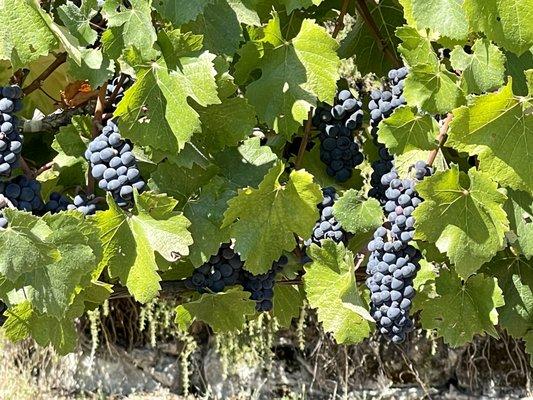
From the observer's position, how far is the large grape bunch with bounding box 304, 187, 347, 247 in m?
1.28

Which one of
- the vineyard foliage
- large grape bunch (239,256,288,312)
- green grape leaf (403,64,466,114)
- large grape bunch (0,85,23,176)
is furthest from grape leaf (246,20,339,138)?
large grape bunch (0,85,23,176)

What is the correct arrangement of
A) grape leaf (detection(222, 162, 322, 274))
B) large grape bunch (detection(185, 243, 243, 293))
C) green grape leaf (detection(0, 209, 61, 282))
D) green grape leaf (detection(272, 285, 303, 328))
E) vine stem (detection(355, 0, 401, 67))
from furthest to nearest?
green grape leaf (detection(272, 285, 303, 328)), vine stem (detection(355, 0, 401, 67)), large grape bunch (detection(185, 243, 243, 293)), grape leaf (detection(222, 162, 322, 274)), green grape leaf (detection(0, 209, 61, 282))

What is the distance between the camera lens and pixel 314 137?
4.59 feet

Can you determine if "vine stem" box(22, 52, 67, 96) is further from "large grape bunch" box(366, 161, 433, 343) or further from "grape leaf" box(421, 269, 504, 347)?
"grape leaf" box(421, 269, 504, 347)

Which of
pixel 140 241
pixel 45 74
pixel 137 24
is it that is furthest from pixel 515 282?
pixel 45 74

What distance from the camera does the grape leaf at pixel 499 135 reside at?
3.55 ft

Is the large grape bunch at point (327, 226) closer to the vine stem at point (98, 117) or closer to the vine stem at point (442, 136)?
the vine stem at point (442, 136)

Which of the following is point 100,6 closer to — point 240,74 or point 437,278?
point 240,74

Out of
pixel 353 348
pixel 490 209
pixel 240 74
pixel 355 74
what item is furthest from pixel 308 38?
pixel 353 348

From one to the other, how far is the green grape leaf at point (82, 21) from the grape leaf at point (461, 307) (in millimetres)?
622

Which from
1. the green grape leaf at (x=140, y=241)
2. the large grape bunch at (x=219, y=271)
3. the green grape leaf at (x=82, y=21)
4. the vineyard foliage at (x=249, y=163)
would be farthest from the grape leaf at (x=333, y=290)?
the green grape leaf at (x=82, y=21)

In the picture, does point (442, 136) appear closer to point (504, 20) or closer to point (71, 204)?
point (504, 20)

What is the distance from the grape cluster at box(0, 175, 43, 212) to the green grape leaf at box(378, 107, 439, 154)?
0.49m

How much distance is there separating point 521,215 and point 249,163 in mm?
401
